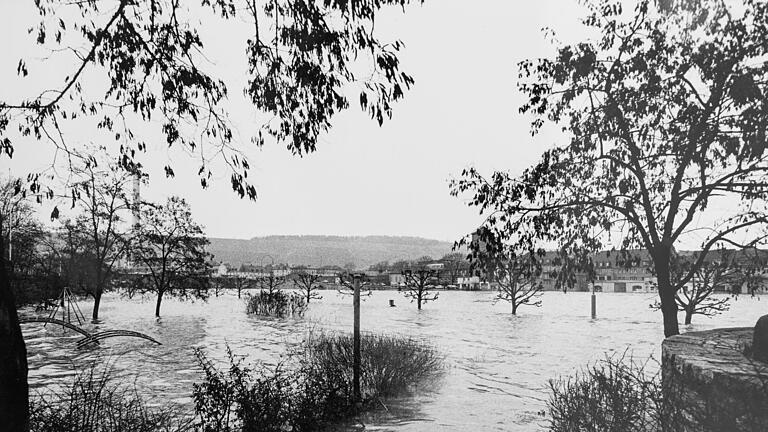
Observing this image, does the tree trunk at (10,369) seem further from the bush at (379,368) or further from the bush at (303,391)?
the bush at (379,368)

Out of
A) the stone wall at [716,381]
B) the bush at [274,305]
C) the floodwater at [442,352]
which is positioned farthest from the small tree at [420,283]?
the stone wall at [716,381]

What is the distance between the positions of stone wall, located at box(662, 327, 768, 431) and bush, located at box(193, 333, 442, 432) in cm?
468

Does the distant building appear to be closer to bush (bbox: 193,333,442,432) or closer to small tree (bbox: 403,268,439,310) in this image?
small tree (bbox: 403,268,439,310)

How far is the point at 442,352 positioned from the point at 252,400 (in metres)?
12.2

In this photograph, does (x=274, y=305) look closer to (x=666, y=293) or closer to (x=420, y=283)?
(x=420, y=283)

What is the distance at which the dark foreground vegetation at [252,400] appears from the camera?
6.11m

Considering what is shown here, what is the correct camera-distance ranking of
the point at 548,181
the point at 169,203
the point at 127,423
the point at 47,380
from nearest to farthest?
1. the point at 127,423
2. the point at 548,181
3. the point at 47,380
4. the point at 169,203

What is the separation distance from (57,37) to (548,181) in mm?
6975

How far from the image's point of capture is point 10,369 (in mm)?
4625

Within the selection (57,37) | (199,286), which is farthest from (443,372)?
(199,286)

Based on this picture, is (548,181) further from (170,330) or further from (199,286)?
(199,286)

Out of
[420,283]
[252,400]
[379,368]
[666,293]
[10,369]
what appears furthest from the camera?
[420,283]

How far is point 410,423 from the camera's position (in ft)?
29.2

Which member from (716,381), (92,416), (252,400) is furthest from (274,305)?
(716,381)
